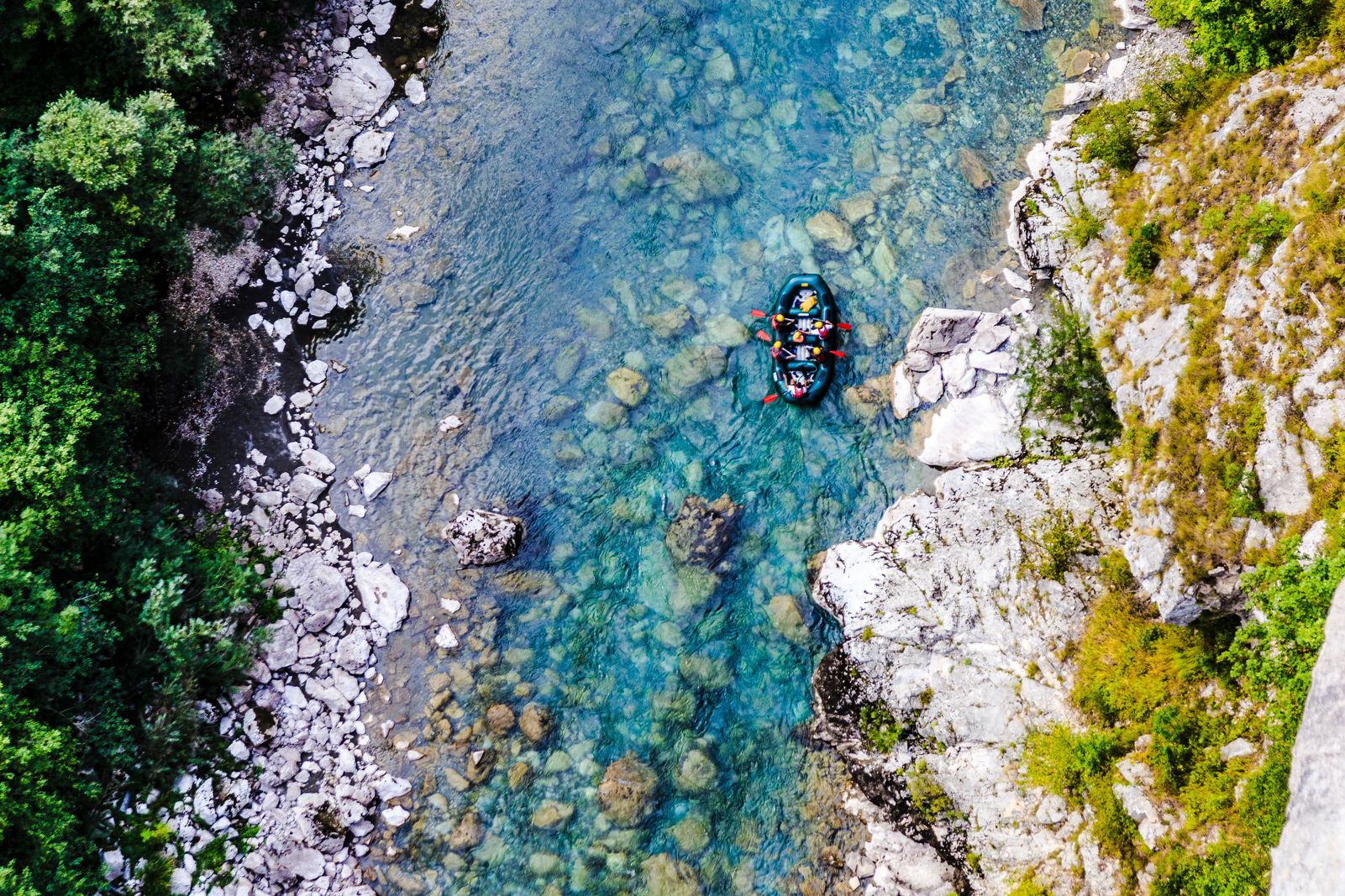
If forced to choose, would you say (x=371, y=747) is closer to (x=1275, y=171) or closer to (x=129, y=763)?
(x=129, y=763)

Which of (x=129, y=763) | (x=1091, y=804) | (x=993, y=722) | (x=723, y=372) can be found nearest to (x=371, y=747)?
(x=129, y=763)

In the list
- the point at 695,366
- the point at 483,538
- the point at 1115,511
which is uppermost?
the point at 695,366

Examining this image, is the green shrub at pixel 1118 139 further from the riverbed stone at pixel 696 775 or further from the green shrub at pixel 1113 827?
the riverbed stone at pixel 696 775

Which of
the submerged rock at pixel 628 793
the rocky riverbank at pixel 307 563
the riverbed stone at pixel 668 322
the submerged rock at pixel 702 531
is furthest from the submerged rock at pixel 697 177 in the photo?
the submerged rock at pixel 628 793

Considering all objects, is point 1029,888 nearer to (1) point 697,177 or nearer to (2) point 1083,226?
(2) point 1083,226

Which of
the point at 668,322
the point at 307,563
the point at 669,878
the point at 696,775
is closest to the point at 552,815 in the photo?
the point at 669,878

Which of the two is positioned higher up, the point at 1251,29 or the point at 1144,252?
the point at 1251,29

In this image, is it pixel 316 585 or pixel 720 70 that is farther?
pixel 720 70

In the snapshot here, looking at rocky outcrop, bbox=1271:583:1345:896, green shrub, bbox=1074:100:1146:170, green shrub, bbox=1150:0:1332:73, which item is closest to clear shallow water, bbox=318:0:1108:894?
green shrub, bbox=1074:100:1146:170
